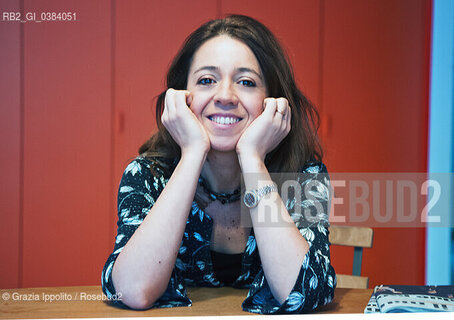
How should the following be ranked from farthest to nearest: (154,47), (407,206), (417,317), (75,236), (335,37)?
(407,206) < (335,37) < (154,47) < (75,236) < (417,317)

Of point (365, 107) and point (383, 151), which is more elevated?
point (365, 107)

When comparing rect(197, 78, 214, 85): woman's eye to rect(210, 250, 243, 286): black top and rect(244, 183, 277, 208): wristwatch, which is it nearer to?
rect(244, 183, 277, 208): wristwatch

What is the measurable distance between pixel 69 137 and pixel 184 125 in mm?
1184

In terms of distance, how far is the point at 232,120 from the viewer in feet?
3.45

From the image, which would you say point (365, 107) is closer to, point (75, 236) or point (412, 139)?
point (412, 139)

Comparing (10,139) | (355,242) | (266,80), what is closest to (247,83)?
(266,80)

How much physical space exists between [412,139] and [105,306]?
197 cm

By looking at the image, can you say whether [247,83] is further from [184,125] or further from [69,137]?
[69,137]

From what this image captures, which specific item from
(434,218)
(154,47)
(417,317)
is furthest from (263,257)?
(434,218)

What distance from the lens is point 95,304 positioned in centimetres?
80

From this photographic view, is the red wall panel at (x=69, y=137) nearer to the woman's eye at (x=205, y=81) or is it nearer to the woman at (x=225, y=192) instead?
the woman at (x=225, y=192)

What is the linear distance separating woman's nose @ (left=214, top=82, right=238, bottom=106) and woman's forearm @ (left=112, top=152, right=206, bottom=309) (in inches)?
8.3

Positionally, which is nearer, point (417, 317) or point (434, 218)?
point (417, 317)

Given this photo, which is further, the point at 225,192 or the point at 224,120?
the point at 225,192
